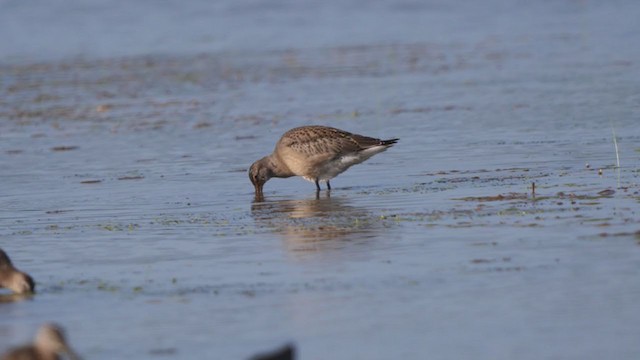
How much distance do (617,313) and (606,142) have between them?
837 centimetres

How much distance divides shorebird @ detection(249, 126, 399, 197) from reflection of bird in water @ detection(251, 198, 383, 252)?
2.23ft

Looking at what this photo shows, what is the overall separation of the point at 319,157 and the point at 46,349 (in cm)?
831

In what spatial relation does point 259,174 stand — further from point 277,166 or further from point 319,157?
point 319,157

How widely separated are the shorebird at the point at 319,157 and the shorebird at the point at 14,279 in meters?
5.44

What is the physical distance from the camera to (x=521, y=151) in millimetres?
16547

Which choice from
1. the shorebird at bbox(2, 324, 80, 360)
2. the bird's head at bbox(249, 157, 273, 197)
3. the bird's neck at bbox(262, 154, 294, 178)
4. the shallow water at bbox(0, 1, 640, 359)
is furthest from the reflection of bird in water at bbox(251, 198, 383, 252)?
the shorebird at bbox(2, 324, 80, 360)

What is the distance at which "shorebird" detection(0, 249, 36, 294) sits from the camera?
391 inches

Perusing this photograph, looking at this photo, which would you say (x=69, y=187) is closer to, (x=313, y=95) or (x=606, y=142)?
(x=606, y=142)

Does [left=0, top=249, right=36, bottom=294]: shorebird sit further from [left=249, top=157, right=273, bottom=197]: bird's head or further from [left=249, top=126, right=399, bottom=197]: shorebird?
[left=249, top=157, right=273, bottom=197]: bird's head

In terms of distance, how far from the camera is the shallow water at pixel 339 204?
8695 millimetres

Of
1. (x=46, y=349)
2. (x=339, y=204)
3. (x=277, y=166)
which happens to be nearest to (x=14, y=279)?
(x=46, y=349)

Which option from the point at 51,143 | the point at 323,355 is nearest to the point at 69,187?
the point at 51,143

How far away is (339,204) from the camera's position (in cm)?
1406

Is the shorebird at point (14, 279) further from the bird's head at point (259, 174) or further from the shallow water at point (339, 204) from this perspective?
the bird's head at point (259, 174)
